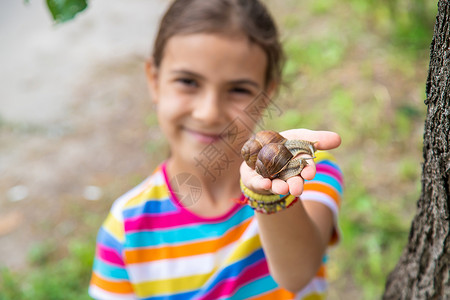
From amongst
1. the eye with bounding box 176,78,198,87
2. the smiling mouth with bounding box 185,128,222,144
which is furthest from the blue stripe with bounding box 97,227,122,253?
the eye with bounding box 176,78,198,87

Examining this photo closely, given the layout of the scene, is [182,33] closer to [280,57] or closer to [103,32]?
[280,57]

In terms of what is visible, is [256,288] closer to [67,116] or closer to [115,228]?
[115,228]

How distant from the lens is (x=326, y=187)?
4.16 feet

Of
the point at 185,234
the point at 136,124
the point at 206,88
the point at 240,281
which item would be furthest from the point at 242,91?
the point at 136,124

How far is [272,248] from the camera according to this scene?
102cm

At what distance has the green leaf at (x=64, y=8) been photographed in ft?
3.14

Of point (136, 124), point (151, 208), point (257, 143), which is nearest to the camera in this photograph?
point (257, 143)

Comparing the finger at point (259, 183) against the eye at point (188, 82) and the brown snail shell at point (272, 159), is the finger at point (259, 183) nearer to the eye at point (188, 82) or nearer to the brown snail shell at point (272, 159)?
the brown snail shell at point (272, 159)

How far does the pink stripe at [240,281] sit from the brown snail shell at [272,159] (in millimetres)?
558

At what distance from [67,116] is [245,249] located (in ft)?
9.11

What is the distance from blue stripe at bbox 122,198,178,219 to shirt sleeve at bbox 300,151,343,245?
385 millimetres

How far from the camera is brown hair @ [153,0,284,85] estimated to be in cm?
130

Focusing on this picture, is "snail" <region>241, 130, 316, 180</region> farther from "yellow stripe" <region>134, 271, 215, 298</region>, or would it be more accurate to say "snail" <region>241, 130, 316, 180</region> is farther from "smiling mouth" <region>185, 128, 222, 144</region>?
"yellow stripe" <region>134, 271, 215, 298</region>

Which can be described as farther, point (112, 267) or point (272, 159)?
point (112, 267)
